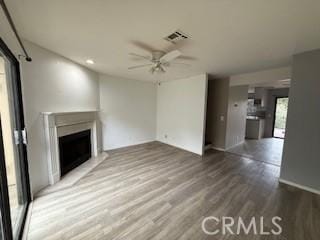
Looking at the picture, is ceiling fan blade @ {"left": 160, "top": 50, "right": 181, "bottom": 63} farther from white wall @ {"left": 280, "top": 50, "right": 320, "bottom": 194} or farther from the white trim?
the white trim

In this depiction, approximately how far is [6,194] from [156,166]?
2.54 meters

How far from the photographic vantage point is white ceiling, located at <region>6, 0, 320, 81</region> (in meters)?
1.32

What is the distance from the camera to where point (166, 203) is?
2.12 m

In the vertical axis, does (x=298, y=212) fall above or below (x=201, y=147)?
below

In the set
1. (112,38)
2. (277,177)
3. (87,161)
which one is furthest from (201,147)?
(112,38)

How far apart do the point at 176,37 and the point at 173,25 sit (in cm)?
27

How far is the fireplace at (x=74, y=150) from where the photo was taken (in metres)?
2.87

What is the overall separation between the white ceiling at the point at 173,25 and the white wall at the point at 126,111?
6.44 ft

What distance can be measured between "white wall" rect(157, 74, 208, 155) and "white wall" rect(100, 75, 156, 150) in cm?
41

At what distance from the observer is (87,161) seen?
3582 mm

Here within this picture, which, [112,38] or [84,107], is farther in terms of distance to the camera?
[84,107]

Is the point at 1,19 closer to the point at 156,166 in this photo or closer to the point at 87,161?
the point at 87,161

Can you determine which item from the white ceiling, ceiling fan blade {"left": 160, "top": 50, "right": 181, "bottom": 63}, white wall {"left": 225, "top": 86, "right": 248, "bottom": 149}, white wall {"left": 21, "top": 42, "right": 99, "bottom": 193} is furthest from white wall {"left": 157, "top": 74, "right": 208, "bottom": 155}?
white wall {"left": 21, "top": 42, "right": 99, "bottom": 193}

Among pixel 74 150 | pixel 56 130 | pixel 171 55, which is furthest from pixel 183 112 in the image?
pixel 56 130
